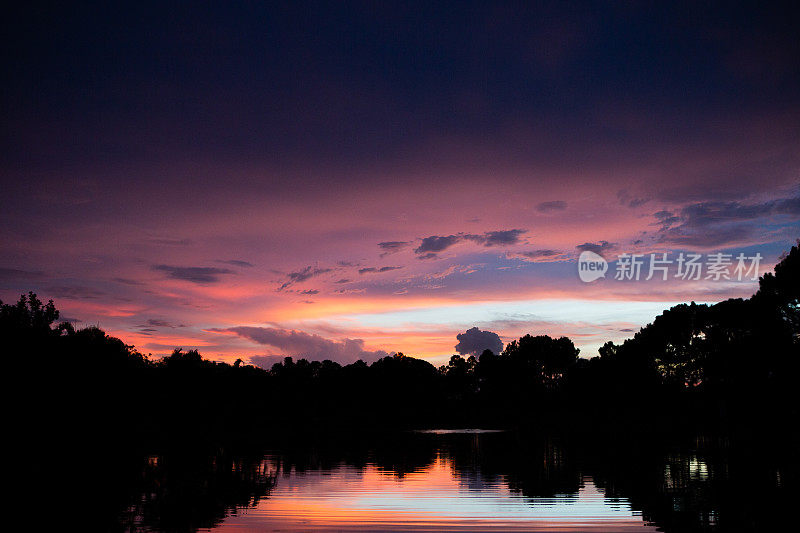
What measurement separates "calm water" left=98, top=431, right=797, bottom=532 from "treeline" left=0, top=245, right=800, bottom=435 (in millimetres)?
13263

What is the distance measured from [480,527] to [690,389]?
4142 inches

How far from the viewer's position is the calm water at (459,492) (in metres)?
20.7

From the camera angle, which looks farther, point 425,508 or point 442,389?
point 442,389

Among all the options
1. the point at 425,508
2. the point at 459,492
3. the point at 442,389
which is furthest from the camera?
the point at 442,389

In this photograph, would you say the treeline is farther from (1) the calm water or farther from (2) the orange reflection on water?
(2) the orange reflection on water

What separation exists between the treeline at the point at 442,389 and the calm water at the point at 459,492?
1326cm

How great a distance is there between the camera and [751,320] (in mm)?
79812

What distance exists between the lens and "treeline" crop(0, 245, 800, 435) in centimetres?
5281

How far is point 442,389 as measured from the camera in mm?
199750

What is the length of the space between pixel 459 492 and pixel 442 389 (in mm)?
174355

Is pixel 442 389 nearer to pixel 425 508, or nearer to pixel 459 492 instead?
pixel 459 492

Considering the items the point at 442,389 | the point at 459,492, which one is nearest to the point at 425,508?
the point at 459,492

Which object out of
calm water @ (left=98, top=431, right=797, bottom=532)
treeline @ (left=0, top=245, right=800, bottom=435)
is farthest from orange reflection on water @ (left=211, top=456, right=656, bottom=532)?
treeline @ (left=0, top=245, right=800, bottom=435)

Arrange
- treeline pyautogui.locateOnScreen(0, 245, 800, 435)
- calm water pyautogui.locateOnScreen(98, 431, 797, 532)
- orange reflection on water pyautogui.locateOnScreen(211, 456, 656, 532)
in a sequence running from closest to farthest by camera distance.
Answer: orange reflection on water pyautogui.locateOnScreen(211, 456, 656, 532), calm water pyautogui.locateOnScreen(98, 431, 797, 532), treeline pyautogui.locateOnScreen(0, 245, 800, 435)
